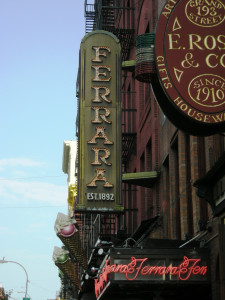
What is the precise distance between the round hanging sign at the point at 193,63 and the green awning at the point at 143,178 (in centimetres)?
1124

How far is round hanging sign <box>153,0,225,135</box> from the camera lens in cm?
1225

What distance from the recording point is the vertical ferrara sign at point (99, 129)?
23.7 m

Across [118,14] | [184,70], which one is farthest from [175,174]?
[118,14]

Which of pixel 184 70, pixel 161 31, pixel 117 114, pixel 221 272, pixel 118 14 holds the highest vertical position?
pixel 118 14

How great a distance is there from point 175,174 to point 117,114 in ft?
14.7

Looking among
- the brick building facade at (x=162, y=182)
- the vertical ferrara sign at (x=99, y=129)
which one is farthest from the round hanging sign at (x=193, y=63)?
the vertical ferrara sign at (x=99, y=129)

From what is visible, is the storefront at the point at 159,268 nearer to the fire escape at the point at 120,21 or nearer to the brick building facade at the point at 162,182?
the brick building facade at the point at 162,182

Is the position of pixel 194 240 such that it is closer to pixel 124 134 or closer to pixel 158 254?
pixel 158 254

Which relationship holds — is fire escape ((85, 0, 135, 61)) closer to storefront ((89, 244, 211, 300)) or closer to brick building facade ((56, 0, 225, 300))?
brick building facade ((56, 0, 225, 300))

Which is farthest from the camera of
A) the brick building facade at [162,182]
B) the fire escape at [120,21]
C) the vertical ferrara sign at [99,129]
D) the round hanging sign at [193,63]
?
the fire escape at [120,21]

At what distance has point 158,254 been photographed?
A: 51.8 feet

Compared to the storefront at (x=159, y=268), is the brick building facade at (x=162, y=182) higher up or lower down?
higher up

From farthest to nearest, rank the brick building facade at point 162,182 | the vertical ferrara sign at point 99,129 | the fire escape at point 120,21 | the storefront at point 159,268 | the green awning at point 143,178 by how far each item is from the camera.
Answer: the fire escape at point 120,21 < the green awning at point 143,178 < the vertical ferrara sign at point 99,129 < the storefront at point 159,268 < the brick building facade at point 162,182

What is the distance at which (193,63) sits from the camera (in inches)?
505
